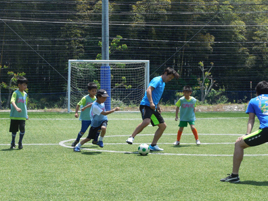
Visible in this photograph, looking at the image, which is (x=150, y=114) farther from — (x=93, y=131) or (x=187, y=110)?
(x=187, y=110)

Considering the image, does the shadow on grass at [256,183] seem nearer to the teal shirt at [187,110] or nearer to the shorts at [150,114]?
the shorts at [150,114]

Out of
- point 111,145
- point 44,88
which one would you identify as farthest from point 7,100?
point 111,145

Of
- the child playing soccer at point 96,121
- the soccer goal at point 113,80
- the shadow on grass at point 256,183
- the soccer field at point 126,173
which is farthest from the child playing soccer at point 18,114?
the soccer goal at point 113,80

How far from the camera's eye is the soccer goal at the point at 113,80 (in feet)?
69.7

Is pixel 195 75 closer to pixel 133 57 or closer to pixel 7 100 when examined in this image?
pixel 133 57

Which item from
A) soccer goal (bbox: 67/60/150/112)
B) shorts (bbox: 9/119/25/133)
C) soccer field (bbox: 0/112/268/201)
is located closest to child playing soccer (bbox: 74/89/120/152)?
soccer field (bbox: 0/112/268/201)

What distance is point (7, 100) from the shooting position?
→ 31.5 metres

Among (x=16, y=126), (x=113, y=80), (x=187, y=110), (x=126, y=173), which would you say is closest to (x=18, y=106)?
(x=16, y=126)

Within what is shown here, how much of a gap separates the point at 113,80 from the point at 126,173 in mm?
17589

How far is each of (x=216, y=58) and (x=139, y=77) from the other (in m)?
17.5

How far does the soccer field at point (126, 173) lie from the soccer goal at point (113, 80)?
35.5ft

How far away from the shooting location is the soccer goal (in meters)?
21.2

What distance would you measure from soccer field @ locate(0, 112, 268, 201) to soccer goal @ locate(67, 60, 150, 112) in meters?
10.8

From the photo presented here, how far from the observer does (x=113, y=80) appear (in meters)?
23.9
